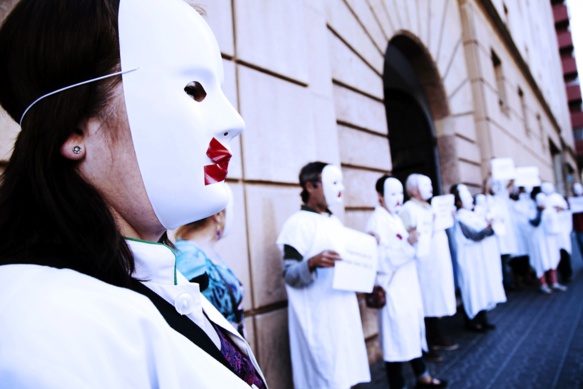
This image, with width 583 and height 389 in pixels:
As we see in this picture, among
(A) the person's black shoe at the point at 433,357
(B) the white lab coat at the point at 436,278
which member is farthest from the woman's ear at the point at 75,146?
(A) the person's black shoe at the point at 433,357

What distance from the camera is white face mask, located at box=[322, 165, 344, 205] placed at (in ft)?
10.1

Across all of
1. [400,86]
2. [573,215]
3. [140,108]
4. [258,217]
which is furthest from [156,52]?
[573,215]

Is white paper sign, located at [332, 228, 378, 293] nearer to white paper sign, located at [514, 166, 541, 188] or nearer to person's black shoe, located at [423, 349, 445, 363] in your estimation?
person's black shoe, located at [423, 349, 445, 363]

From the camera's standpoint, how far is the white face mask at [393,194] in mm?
3783

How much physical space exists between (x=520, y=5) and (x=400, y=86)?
14278mm

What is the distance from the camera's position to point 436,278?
4578mm

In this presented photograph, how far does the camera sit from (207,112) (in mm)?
881

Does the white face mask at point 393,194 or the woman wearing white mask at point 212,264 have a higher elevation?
the white face mask at point 393,194

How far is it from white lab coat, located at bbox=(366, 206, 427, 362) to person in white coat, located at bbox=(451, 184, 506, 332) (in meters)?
2.00

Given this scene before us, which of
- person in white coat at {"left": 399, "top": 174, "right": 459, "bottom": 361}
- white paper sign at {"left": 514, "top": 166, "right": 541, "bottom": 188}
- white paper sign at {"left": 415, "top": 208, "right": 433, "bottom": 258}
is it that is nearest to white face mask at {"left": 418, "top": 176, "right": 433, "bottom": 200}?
person in white coat at {"left": 399, "top": 174, "right": 459, "bottom": 361}

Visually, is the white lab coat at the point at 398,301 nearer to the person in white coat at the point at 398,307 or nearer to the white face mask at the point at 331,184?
the person in white coat at the point at 398,307

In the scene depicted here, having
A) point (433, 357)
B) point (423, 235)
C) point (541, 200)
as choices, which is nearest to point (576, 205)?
point (541, 200)

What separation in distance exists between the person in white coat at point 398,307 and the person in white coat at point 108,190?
277 cm

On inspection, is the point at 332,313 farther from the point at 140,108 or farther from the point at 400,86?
the point at 400,86
